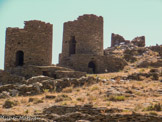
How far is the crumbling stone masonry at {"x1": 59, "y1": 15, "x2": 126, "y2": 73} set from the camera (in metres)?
26.2

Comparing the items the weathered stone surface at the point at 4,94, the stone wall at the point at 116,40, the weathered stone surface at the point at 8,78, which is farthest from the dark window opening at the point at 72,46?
the weathered stone surface at the point at 4,94

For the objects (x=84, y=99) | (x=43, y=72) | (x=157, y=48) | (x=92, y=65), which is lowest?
(x=84, y=99)

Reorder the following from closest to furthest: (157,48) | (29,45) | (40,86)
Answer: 1. (40,86)
2. (29,45)
3. (157,48)

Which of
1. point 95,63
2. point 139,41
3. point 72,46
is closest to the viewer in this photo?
point 95,63

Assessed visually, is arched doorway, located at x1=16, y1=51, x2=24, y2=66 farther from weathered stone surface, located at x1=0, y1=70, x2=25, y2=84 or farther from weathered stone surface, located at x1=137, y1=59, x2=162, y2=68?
weathered stone surface, located at x1=137, y1=59, x2=162, y2=68

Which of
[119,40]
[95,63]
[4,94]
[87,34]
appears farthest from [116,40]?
[4,94]

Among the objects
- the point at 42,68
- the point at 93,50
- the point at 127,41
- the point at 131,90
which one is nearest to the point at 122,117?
the point at 131,90

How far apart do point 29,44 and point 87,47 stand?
5637 millimetres

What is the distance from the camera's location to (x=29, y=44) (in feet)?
76.5

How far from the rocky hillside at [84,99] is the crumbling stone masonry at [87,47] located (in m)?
5.71

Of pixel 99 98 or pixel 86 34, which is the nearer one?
pixel 99 98

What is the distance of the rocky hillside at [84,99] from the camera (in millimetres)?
11730

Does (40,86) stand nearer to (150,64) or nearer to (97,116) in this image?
(97,116)

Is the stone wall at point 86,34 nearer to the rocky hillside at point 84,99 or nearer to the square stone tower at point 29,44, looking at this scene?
the square stone tower at point 29,44
